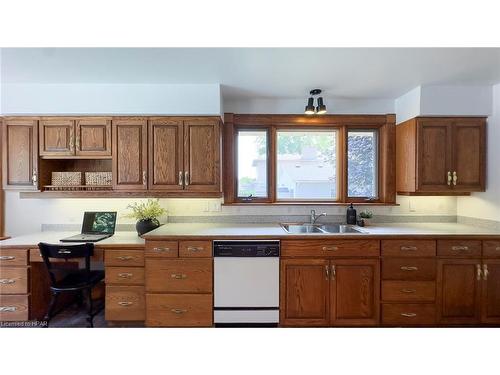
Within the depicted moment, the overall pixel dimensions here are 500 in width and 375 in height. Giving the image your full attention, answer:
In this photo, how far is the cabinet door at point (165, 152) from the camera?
2584 millimetres

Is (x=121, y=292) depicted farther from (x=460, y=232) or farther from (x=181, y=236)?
(x=460, y=232)

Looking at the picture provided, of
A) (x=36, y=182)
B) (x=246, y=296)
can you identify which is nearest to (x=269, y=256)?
(x=246, y=296)

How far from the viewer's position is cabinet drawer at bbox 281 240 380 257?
2330 millimetres

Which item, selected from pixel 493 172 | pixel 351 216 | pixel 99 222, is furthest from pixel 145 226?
pixel 493 172

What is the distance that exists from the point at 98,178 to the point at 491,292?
4149 mm

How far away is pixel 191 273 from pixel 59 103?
A: 7.39 feet

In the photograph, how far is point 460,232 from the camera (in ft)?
7.86

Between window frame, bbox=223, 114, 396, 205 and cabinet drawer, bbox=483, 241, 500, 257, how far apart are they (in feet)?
2.95


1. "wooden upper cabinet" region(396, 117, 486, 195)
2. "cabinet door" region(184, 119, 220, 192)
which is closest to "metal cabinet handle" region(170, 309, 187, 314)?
"cabinet door" region(184, 119, 220, 192)

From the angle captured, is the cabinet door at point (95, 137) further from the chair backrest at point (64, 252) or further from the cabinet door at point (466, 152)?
the cabinet door at point (466, 152)

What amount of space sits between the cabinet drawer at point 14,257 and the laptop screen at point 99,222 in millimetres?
538

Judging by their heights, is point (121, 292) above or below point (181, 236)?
below

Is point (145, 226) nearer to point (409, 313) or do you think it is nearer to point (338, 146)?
point (338, 146)

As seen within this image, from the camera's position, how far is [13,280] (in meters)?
2.33
